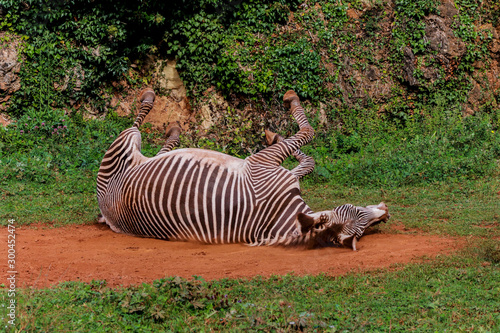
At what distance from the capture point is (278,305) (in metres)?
4.46

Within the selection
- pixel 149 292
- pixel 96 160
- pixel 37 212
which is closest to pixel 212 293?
pixel 149 292

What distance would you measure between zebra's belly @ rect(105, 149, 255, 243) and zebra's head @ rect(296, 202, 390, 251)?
2.52 ft

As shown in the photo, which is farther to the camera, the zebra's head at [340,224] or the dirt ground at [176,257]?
the zebra's head at [340,224]

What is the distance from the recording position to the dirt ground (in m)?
5.61

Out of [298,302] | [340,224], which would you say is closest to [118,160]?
[340,224]

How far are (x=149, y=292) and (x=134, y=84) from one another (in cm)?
1017

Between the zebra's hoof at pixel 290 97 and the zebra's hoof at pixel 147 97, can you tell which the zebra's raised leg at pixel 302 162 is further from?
the zebra's hoof at pixel 147 97

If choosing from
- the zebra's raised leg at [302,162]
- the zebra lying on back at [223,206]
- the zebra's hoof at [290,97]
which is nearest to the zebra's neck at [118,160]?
the zebra lying on back at [223,206]

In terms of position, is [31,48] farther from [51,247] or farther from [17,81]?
[51,247]

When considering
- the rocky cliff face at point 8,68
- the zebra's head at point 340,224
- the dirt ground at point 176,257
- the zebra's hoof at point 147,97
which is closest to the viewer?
the dirt ground at point 176,257

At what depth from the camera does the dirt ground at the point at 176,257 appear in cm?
561

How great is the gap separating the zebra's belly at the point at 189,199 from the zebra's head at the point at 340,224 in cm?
77

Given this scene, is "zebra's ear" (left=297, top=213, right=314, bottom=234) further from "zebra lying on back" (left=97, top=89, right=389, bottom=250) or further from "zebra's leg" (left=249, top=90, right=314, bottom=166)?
"zebra's leg" (left=249, top=90, right=314, bottom=166)

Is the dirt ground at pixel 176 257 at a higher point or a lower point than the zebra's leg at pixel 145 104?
lower
